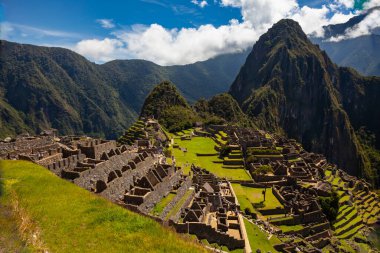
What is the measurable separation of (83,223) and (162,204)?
1207 centimetres

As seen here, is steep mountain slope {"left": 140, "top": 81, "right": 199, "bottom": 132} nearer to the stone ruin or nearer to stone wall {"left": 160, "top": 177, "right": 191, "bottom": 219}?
stone wall {"left": 160, "top": 177, "right": 191, "bottom": 219}

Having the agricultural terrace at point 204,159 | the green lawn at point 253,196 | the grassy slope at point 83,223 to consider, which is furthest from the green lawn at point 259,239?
the grassy slope at point 83,223

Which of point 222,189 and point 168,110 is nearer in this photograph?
point 222,189

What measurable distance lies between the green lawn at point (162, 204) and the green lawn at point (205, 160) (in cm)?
1395

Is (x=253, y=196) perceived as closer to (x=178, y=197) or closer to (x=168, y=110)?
(x=178, y=197)

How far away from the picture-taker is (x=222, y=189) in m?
37.0

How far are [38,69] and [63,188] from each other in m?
198

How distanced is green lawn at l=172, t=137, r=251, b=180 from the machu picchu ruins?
183 millimetres

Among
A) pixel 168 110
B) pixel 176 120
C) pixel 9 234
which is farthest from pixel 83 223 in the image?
pixel 168 110

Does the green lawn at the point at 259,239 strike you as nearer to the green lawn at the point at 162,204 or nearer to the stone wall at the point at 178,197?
the stone wall at the point at 178,197

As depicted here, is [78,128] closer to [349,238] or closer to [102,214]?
[349,238]

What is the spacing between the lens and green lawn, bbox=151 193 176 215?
23.0m

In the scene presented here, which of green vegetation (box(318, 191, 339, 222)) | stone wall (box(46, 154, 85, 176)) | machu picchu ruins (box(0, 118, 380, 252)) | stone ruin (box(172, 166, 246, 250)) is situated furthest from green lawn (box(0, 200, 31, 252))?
green vegetation (box(318, 191, 339, 222))

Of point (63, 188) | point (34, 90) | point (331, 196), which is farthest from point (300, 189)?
point (34, 90)
